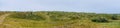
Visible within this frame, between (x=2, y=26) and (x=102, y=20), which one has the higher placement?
(x=2, y=26)

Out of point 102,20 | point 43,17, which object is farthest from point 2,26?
point 102,20

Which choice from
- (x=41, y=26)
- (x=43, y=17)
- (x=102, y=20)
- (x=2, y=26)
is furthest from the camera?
(x=102, y=20)

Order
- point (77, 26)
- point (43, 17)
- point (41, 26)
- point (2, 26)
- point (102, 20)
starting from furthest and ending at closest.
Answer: point (102, 20) → point (43, 17) → point (41, 26) → point (77, 26) → point (2, 26)

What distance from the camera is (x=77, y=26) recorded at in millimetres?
29281

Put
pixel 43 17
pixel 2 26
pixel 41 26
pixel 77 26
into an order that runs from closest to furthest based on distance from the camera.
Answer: pixel 2 26, pixel 77 26, pixel 41 26, pixel 43 17

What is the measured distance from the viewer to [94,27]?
30.4 m

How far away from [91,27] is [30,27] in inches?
194

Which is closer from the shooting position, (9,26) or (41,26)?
(9,26)

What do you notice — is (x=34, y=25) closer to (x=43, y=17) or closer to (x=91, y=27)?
(x=91, y=27)

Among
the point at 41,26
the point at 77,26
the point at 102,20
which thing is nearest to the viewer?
the point at 77,26

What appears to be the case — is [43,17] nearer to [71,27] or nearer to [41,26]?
[41,26]

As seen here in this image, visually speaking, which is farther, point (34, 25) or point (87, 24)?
point (34, 25)

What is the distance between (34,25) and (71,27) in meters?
4.88

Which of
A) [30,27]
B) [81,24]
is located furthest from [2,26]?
[81,24]
